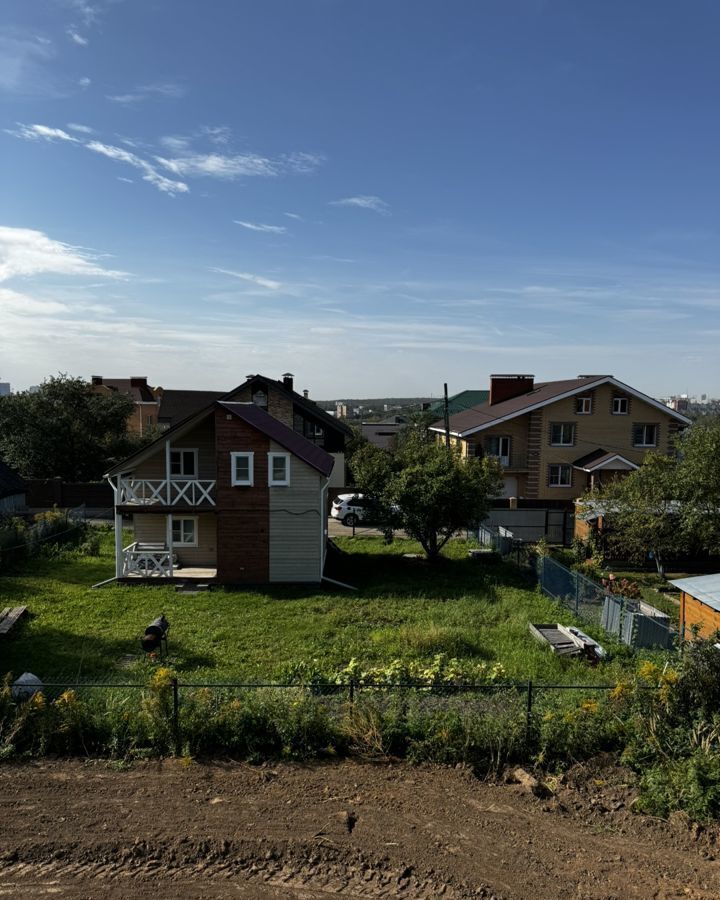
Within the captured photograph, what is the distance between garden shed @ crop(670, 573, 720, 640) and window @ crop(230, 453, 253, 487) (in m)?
12.4

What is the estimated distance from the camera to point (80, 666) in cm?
1228

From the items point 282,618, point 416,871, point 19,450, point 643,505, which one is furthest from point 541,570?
point 19,450

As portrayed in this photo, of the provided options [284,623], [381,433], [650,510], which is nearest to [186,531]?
[284,623]

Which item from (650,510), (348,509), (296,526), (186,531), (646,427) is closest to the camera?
(296,526)

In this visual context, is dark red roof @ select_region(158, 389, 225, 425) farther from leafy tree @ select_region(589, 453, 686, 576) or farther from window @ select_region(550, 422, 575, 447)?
leafy tree @ select_region(589, 453, 686, 576)

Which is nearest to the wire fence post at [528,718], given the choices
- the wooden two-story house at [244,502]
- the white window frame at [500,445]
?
the wooden two-story house at [244,502]

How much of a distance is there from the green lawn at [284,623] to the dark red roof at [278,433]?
401cm

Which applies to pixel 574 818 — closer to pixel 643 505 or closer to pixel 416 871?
pixel 416 871

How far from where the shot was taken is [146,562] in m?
Result: 19.8

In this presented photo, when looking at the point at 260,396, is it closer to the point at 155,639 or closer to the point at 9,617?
the point at 9,617

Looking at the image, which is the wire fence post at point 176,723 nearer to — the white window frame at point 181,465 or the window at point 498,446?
the white window frame at point 181,465

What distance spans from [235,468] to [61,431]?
971 inches

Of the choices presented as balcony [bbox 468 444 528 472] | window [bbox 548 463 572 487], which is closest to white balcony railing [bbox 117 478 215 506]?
balcony [bbox 468 444 528 472]

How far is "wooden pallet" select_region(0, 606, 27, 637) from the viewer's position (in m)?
14.1
